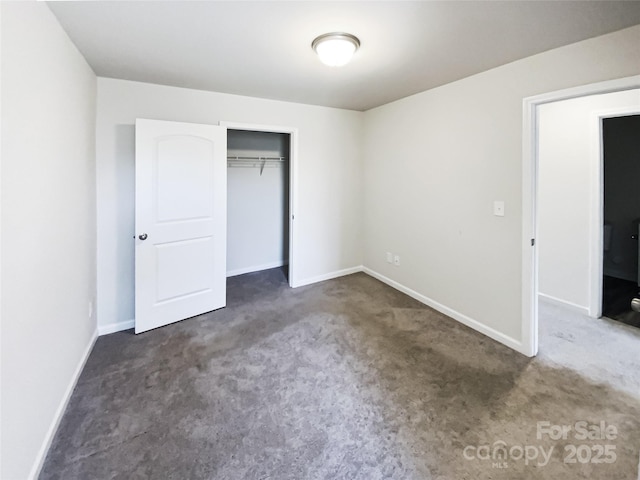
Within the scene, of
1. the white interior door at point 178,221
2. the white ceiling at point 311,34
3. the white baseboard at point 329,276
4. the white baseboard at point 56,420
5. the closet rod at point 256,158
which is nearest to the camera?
the white baseboard at point 56,420

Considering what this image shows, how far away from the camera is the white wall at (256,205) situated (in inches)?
183

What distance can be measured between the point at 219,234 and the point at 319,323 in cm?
143

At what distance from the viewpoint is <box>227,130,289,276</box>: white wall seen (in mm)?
4648

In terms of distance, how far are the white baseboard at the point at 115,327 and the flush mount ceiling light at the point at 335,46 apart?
2936 mm

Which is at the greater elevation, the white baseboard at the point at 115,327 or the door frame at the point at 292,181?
the door frame at the point at 292,181

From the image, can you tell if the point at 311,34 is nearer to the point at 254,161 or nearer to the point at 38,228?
the point at 38,228

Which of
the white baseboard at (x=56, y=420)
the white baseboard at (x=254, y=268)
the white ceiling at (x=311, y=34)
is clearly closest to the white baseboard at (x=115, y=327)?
the white baseboard at (x=56, y=420)

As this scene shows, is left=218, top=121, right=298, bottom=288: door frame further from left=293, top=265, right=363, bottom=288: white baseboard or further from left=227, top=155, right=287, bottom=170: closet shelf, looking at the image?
left=227, top=155, right=287, bottom=170: closet shelf

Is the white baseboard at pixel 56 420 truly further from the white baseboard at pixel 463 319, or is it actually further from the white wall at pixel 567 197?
the white wall at pixel 567 197

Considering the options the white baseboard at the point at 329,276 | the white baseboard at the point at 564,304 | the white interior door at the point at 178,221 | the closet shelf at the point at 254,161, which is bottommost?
the white baseboard at the point at 564,304

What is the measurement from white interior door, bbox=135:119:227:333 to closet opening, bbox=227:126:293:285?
1.29 m

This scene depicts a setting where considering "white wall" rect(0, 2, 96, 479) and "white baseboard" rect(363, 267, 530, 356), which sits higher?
"white wall" rect(0, 2, 96, 479)

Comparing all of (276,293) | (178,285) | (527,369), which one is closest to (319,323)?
(276,293)

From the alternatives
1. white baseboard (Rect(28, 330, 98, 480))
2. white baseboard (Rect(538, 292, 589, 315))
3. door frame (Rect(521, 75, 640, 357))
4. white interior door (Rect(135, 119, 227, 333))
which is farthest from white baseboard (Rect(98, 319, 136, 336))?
white baseboard (Rect(538, 292, 589, 315))
